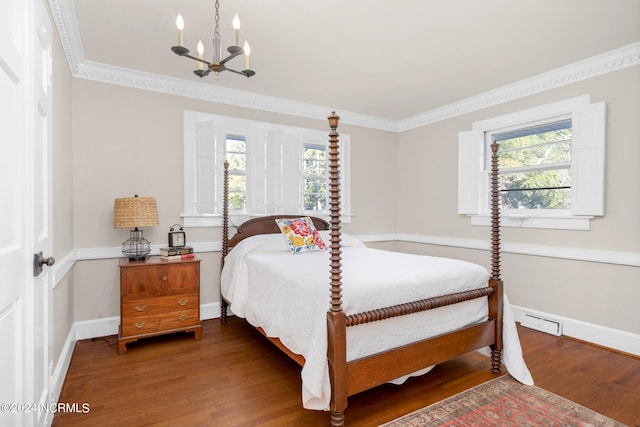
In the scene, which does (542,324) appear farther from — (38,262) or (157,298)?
(38,262)

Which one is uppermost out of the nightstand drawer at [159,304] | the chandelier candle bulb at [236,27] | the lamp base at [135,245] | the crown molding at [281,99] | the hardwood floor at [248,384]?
the crown molding at [281,99]

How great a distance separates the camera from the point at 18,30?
1.23 m

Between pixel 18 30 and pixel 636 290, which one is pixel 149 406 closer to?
pixel 18 30

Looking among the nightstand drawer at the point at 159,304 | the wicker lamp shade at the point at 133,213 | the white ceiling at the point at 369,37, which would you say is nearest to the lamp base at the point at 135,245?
the wicker lamp shade at the point at 133,213

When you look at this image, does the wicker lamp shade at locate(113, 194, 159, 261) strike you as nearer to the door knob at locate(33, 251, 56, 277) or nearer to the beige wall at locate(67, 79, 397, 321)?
the beige wall at locate(67, 79, 397, 321)

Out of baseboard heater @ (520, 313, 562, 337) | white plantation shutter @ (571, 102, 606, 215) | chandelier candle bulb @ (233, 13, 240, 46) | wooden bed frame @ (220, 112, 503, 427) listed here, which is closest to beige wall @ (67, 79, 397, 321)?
wooden bed frame @ (220, 112, 503, 427)

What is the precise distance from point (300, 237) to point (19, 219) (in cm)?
243

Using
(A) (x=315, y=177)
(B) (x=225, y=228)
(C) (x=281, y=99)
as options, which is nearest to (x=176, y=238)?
(B) (x=225, y=228)

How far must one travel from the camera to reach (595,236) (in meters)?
3.15

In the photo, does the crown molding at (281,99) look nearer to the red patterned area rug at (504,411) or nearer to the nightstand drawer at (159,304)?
the nightstand drawer at (159,304)

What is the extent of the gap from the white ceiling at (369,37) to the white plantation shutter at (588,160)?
0.52 metres

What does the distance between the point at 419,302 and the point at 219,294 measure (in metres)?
2.49

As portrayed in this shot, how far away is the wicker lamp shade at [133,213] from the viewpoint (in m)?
2.96

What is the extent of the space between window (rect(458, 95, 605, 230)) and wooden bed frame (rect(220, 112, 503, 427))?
1218 millimetres
